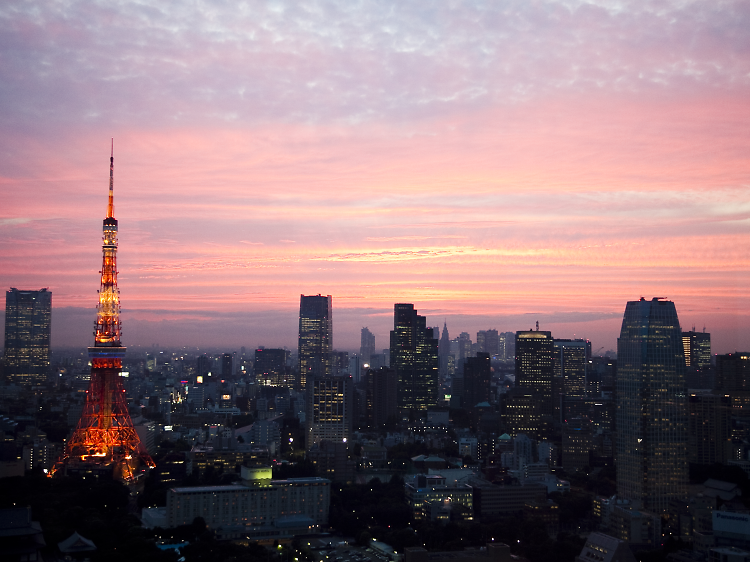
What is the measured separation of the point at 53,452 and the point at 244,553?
13151 millimetres

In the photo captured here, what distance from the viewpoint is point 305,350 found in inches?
2156

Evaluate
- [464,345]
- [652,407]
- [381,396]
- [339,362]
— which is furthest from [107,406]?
[464,345]

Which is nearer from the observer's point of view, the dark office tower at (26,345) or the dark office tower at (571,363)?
the dark office tower at (26,345)

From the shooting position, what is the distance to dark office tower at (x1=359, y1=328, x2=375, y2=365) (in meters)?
61.3

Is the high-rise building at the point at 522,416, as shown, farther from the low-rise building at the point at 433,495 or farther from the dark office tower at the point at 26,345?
the dark office tower at the point at 26,345

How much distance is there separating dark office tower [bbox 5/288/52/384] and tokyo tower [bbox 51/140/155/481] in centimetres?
1318

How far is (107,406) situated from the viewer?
2208 cm

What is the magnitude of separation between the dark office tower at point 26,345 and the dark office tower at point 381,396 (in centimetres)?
1624

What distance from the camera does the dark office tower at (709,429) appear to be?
24.4 meters

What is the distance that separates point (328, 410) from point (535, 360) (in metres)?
17.3

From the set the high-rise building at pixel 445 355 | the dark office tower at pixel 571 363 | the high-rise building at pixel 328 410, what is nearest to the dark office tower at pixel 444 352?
the high-rise building at pixel 445 355

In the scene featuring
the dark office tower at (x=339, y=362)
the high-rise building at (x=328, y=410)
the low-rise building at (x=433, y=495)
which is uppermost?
the dark office tower at (x=339, y=362)

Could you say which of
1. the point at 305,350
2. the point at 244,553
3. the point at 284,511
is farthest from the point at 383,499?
the point at 305,350

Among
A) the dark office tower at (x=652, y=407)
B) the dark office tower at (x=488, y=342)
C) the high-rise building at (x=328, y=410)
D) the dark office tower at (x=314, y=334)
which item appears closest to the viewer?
the dark office tower at (x=652, y=407)
